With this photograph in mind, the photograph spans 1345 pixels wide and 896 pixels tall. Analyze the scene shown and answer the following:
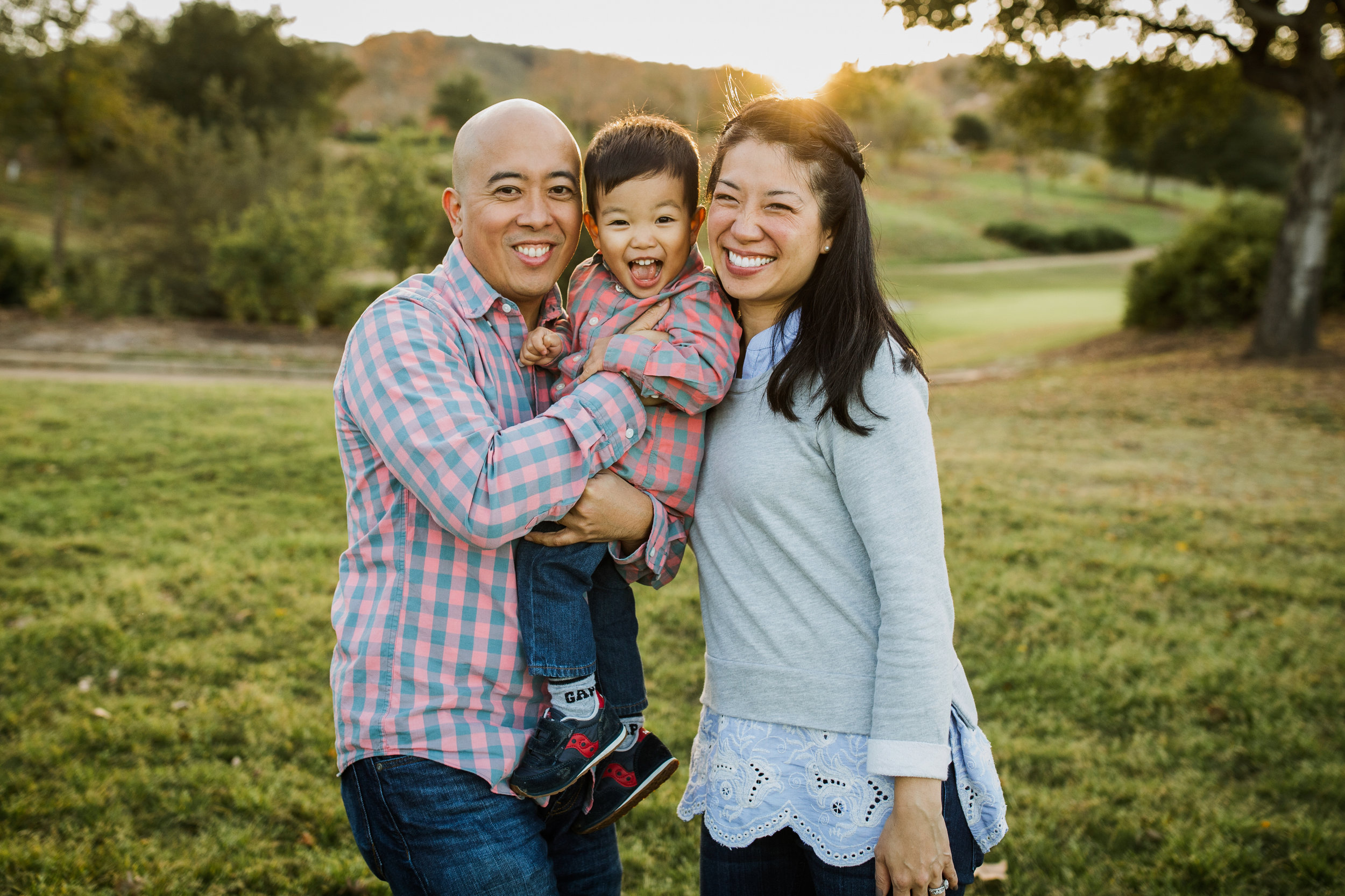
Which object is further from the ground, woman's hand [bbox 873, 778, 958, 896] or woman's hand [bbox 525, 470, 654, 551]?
woman's hand [bbox 525, 470, 654, 551]

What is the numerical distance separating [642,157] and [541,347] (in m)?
0.57

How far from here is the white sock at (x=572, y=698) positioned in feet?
A: 6.28

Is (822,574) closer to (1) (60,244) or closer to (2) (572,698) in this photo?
(2) (572,698)

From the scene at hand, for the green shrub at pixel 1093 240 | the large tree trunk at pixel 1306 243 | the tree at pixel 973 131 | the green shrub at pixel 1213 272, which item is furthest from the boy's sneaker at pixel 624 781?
the tree at pixel 973 131

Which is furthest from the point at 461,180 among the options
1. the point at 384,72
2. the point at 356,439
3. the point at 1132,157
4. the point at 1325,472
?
the point at 384,72

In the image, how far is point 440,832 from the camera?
1.77 m

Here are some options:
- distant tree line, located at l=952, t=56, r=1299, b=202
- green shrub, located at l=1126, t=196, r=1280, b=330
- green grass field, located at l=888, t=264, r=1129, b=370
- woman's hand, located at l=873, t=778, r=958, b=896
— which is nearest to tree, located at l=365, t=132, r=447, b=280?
green grass field, located at l=888, t=264, r=1129, b=370

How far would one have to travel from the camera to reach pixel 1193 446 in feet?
31.7

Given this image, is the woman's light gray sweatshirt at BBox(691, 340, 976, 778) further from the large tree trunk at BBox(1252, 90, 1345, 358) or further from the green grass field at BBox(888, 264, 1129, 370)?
the large tree trunk at BBox(1252, 90, 1345, 358)

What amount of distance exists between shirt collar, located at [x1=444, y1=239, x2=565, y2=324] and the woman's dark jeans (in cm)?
123

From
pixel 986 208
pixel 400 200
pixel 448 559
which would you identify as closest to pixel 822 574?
pixel 448 559

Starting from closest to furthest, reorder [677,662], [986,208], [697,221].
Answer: [697,221]
[677,662]
[986,208]

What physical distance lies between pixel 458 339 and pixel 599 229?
1.88 feet

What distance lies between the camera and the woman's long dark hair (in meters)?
1.84
